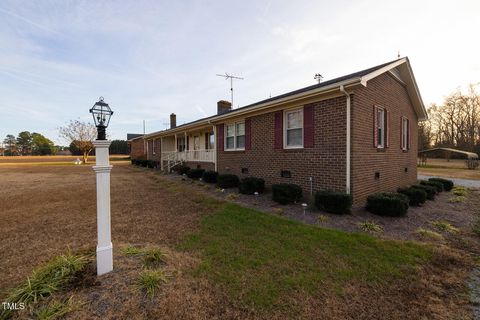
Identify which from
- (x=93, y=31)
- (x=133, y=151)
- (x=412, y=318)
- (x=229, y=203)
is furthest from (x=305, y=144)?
(x=133, y=151)

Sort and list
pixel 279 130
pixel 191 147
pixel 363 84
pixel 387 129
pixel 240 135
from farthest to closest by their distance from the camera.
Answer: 1. pixel 191 147
2. pixel 240 135
3. pixel 279 130
4. pixel 387 129
5. pixel 363 84

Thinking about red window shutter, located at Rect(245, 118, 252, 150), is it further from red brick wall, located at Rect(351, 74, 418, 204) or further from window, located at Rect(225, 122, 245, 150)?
red brick wall, located at Rect(351, 74, 418, 204)

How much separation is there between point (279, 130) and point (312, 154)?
178cm

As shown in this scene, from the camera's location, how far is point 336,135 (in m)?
6.87

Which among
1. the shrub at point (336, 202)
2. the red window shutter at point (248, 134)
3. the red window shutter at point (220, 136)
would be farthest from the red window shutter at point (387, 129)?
the red window shutter at point (220, 136)

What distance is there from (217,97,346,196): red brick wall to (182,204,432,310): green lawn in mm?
2516

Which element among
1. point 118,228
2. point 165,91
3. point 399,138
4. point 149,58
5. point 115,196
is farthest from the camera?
point 165,91

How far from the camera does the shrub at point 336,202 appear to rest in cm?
603

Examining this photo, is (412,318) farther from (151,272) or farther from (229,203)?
(229,203)

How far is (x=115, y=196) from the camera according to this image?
8.76m

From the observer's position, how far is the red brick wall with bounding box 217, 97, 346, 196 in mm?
6824

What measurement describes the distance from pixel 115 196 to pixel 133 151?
2983 centimetres

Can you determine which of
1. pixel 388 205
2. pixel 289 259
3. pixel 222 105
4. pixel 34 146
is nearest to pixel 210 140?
pixel 222 105

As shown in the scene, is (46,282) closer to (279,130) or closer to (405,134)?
(279,130)
